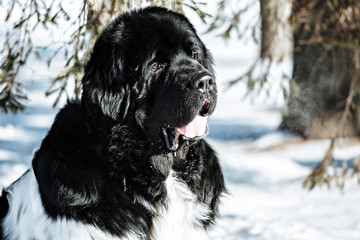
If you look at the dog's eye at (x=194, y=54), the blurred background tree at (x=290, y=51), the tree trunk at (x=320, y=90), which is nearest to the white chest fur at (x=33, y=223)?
the dog's eye at (x=194, y=54)

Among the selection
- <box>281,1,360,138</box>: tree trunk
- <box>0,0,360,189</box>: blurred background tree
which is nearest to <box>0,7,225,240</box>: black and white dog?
<box>0,0,360,189</box>: blurred background tree

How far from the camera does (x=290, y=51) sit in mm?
7391

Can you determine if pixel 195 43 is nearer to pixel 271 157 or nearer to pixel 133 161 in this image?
pixel 133 161

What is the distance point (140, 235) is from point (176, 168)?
453 millimetres

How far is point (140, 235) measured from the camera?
302cm

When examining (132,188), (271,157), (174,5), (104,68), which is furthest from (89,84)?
(271,157)

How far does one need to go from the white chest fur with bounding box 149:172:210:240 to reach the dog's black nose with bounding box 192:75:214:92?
2.04ft

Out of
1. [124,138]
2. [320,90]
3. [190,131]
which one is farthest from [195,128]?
[320,90]

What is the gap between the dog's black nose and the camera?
2.80 m

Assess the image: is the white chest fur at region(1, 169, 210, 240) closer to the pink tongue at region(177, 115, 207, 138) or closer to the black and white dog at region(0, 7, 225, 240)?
the black and white dog at region(0, 7, 225, 240)

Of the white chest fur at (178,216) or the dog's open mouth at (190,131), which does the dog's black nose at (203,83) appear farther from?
the white chest fur at (178,216)

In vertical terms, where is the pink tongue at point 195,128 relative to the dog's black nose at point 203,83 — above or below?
below

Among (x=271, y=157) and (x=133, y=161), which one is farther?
(x=271, y=157)

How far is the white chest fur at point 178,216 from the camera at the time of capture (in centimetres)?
310
